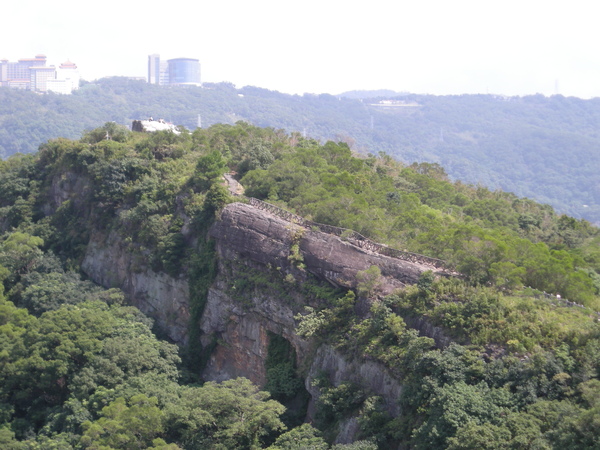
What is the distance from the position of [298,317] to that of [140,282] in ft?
41.6

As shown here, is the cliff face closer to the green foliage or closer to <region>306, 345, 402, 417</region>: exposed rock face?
<region>306, 345, 402, 417</region>: exposed rock face

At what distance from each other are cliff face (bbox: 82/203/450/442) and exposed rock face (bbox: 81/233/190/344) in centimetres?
6

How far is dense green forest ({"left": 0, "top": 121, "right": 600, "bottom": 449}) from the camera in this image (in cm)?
2031

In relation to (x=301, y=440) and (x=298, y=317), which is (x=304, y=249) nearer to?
(x=298, y=317)

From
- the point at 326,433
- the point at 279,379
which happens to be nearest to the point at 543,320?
the point at 326,433

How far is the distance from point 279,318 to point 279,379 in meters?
2.63

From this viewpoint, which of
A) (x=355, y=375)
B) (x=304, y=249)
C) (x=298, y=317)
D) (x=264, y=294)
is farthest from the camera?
(x=264, y=294)

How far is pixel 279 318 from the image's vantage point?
29.1 m

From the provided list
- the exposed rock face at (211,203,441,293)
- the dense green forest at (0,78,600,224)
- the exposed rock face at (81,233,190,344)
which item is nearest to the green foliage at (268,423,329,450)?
the exposed rock face at (211,203,441,293)

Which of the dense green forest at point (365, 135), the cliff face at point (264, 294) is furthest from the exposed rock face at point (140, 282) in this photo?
the dense green forest at point (365, 135)

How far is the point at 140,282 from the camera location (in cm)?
3691

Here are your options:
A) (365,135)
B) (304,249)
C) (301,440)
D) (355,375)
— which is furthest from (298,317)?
(365,135)

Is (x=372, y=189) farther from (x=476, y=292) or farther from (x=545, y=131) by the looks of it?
(x=545, y=131)

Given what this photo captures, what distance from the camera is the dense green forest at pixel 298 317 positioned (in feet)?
66.6
